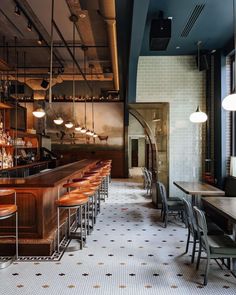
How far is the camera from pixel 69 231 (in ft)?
17.6

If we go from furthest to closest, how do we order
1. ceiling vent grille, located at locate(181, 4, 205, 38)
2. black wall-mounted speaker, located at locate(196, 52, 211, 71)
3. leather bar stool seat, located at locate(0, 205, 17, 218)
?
black wall-mounted speaker, located at locate(196, 52, 211, 71)
ceiling vent grille, located at locate(181, 4, 205, 38)
leather bar stool seat, located at locate(0, 205, 17, 218)

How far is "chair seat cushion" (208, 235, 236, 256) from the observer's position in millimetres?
3385

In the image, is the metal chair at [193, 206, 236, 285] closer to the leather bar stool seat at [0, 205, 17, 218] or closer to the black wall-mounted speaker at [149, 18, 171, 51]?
the leather bar stool seat at [0, 205, 17, 218]

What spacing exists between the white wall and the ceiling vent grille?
134 centimetres

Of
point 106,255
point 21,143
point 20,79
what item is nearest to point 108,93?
point 20,79

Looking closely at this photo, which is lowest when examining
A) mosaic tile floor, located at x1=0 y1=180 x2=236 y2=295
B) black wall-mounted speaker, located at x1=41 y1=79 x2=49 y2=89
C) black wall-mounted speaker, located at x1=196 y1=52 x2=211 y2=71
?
mosaic tile floor, located at x1=0 y1=180 x2=236 y2=295

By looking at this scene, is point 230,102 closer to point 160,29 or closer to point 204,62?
point 160,29

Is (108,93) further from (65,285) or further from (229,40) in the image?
(65,285)

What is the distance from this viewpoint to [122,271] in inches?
152

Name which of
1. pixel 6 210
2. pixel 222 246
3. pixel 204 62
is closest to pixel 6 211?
pixel 6 210

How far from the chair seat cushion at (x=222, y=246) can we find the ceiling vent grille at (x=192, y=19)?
375cm

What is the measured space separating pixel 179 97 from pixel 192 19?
2348mm

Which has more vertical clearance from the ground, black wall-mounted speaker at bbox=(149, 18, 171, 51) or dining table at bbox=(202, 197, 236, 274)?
black wall-mounted speaker at bbox=(149, 18, 171, 51)

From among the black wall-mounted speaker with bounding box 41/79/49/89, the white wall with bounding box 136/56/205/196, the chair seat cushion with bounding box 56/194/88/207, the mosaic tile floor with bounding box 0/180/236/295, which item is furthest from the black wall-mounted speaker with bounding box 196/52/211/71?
the black wall-mounted speaker with bounding box 41/79/49/89
